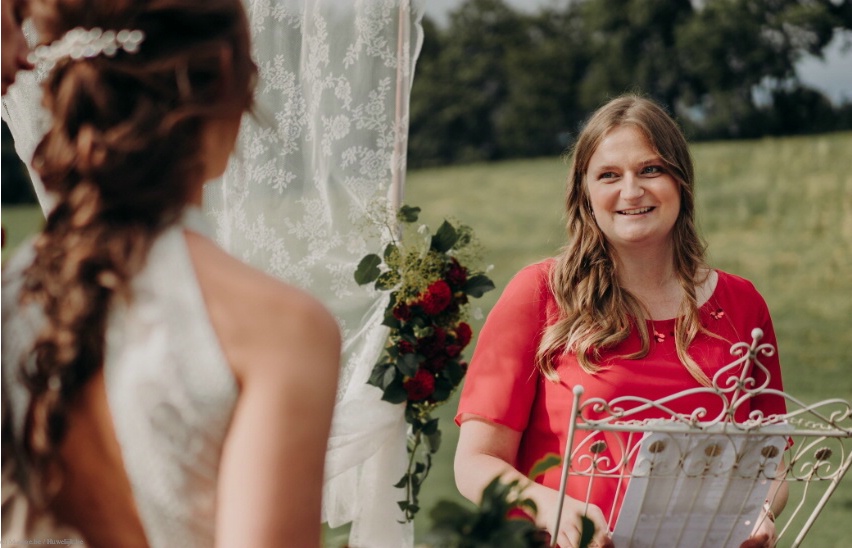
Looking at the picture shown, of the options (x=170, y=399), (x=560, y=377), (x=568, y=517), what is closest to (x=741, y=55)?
Result: (x=560, y=377)

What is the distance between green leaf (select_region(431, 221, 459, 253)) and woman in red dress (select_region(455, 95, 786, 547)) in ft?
0.73

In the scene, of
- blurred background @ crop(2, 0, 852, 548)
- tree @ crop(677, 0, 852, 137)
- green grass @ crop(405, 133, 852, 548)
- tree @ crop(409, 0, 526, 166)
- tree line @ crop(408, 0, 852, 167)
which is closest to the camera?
green grass @ crop(405, 133, 852, 548)

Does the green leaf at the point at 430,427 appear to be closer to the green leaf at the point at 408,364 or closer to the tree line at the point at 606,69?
the green leaf at the point at 408,364

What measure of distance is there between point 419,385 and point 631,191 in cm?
72

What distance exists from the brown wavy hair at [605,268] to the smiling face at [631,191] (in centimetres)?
2

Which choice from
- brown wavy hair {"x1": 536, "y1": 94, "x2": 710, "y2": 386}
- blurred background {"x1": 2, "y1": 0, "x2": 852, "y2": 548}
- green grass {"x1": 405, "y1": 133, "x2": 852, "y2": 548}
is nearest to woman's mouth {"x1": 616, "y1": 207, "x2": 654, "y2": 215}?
brown wavy hair {"x1": 536, "y1": 94, "x2": 710, "y2": 386}

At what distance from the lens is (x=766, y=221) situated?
14.7 metres

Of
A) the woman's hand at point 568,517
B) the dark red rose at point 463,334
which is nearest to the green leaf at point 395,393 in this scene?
the dark red rose at point 463,334

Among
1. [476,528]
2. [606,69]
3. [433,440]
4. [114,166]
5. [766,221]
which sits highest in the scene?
[114,166]

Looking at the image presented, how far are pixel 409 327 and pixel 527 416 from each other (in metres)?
0.43

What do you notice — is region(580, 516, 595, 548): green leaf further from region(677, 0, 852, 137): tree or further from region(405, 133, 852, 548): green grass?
region(677, 0, 852, 137): tree

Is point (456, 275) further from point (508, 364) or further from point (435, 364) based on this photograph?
point (508, 364)

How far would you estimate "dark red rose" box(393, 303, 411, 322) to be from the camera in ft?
8.71

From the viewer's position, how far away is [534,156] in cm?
1853
